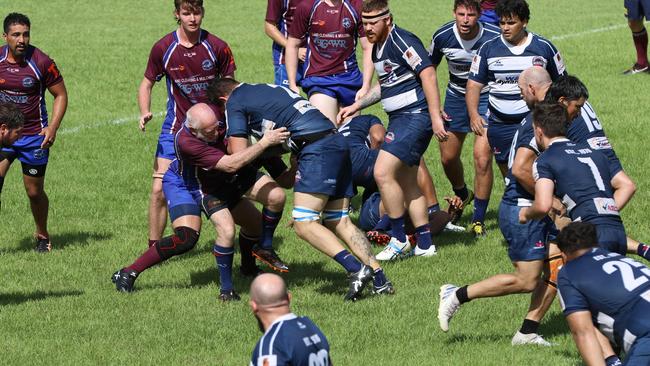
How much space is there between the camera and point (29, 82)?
13.0 m

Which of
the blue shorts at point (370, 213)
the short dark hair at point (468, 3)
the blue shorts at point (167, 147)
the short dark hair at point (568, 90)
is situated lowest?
the blue shorts at point (370, 213)

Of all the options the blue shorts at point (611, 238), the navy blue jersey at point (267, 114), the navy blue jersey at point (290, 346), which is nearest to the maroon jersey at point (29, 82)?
the navy blue jersey at point (267, 114)

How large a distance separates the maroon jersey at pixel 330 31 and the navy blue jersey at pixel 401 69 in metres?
1.60

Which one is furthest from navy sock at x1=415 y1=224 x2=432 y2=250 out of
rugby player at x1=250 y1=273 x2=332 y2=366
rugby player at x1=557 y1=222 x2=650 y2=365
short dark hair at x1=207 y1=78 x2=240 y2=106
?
rugby player at x1=250 y1=273 x2=332 y2=366

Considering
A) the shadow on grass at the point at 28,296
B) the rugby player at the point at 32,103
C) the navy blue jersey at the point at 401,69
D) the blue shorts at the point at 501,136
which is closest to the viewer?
the shadow on grass at the point at 28,296

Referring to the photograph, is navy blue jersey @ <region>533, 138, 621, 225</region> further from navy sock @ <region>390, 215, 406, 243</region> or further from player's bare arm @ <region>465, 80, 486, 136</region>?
player's bare arm @ <region>465, 80, 486, 136</region>

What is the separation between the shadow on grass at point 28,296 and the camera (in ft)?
36.4

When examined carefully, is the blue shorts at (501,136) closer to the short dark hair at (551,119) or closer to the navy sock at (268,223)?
the navy sock at (268,223)

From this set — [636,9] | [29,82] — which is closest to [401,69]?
[29,82]

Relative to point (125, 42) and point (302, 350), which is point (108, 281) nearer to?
point (302, 350)

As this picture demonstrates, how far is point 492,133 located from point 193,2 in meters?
3.30

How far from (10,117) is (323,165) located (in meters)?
2.68

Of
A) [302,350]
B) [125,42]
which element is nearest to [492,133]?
[302,350]

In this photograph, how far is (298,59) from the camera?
14484 mm
